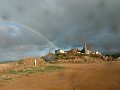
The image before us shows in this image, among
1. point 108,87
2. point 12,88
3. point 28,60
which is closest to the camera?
point 108,87

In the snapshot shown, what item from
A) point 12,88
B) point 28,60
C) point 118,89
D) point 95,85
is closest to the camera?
point 118,89

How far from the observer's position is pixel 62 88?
52.2 ft

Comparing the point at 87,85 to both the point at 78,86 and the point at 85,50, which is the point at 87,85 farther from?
the point at 85,50

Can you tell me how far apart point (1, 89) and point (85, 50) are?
220 ft

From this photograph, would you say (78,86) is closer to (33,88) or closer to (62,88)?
(62,88)

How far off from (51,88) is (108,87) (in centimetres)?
375

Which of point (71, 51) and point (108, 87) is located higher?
point (71, 51)

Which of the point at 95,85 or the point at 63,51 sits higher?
the point at 63,51

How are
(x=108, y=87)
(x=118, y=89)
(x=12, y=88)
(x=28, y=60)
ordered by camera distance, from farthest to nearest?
1. (x=28, y=60)
2. (x=12, y=88)
3. (x=108, y=87)
4. (x=118, y=89)

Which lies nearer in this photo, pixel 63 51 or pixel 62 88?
pixel 62 88

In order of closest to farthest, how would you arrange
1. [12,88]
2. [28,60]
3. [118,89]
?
[118,89] → [12,88] → [28,60]

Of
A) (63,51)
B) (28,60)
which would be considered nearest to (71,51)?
(63,51)

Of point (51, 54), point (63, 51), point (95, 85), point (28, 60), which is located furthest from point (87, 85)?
point (63, 51)

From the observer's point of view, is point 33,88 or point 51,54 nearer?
point 33,88
